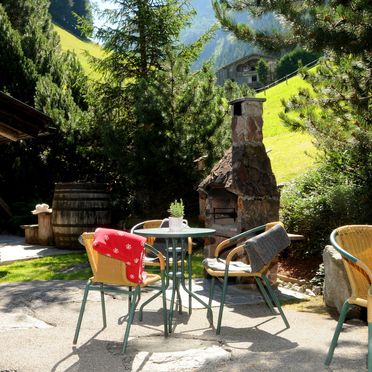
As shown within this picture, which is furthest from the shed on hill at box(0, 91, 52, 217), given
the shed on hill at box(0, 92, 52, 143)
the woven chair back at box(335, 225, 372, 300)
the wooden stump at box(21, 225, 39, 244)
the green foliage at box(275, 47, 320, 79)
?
the green foliage at box(275, 47, 320, 79)

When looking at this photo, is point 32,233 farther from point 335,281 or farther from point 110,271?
point 335,281

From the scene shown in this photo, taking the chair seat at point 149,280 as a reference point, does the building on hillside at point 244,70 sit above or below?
above

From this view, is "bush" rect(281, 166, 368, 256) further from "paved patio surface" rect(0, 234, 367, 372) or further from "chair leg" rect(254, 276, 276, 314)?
"chair leg" rect(254, 276, 276, 314)

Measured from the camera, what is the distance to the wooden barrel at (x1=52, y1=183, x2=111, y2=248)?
11.0m

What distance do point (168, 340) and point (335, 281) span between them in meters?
2.04

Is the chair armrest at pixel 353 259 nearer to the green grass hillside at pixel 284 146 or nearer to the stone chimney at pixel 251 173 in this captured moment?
the stone chimney at pixel 251 173

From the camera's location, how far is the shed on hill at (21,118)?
334 inches

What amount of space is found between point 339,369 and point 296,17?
4596 millimetres

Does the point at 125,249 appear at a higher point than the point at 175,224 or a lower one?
lower

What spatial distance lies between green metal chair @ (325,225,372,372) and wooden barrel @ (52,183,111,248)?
7889 millimetres

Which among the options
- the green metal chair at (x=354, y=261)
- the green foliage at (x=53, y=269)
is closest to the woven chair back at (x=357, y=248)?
the green metal chair at (x=354, y=261)

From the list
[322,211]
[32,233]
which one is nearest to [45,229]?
[32,233]

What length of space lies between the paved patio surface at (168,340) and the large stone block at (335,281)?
205mm

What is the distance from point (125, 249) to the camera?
4.37 meters
